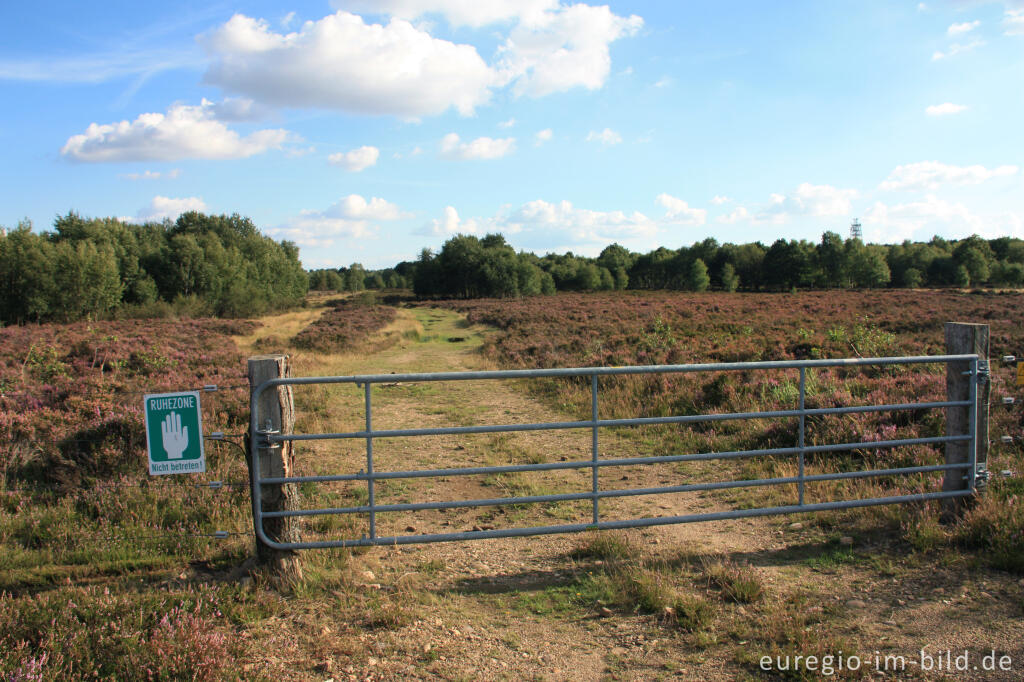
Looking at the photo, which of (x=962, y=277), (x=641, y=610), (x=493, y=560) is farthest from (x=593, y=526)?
(x=962, y=277)

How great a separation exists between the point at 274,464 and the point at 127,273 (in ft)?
192

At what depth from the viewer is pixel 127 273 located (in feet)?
175

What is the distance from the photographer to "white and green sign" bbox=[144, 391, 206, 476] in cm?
446

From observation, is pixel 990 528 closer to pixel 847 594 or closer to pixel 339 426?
pixel 847 594

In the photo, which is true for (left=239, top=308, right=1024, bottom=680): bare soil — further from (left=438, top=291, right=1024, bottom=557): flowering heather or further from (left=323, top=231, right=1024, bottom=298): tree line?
(left=323, top=231, right=1024, bottom=298): tree line

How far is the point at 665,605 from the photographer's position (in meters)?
3.96

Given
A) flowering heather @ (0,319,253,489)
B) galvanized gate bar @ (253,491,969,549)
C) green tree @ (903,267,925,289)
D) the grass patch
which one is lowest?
the grass patch

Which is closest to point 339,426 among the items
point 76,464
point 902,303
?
point 76,464

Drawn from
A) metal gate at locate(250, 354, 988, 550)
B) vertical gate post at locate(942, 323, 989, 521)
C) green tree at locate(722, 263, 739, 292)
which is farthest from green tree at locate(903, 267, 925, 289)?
metal gate at locate(250, 354, 988, 550)

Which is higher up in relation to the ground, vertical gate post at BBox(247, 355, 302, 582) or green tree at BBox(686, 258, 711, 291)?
green tree at BBox(686, 258, 711, 291)

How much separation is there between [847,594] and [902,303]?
135 feet

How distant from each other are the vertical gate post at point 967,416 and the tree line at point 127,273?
48948 mm

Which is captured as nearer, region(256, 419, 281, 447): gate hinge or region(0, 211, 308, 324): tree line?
region(256, 419, 281, 447): gate hinge

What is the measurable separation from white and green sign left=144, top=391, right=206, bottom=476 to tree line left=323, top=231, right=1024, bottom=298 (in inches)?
3085
